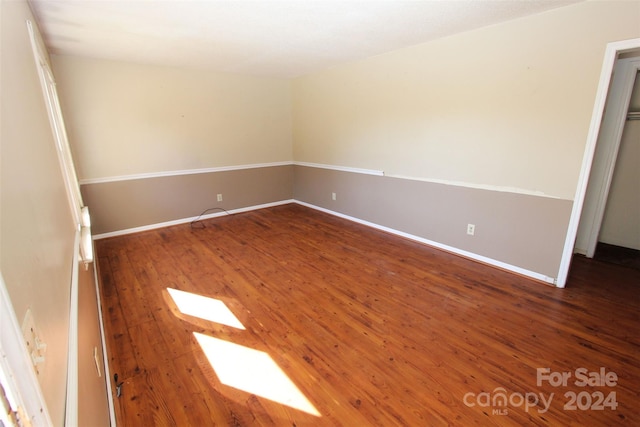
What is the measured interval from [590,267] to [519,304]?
4.32 feet

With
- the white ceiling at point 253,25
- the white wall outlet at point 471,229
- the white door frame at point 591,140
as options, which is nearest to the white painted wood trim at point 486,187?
the white door frame at point 591,140

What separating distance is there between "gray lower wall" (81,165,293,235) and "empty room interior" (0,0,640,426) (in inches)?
1.3

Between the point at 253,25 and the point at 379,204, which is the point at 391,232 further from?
the point at 253,25

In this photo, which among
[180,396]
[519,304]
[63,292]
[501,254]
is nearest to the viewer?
[63,292]

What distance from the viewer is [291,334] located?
2.15 meters

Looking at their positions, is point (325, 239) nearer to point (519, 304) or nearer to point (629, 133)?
point (519, 304)

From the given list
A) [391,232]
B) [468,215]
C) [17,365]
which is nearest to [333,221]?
[391,232]

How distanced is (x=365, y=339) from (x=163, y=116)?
398 cm

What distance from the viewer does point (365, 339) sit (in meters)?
2.09

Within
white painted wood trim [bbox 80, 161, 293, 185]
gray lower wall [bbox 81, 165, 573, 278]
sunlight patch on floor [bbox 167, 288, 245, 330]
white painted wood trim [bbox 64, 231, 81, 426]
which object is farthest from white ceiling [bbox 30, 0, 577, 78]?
sunlight patch on floor [bbox 167, 288, 245, 330]

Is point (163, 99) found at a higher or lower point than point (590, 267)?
higher

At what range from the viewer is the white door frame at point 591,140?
2.19 metres

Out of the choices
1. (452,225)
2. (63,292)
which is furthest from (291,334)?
(452,225)

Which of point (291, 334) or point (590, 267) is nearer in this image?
point (291, 334)
